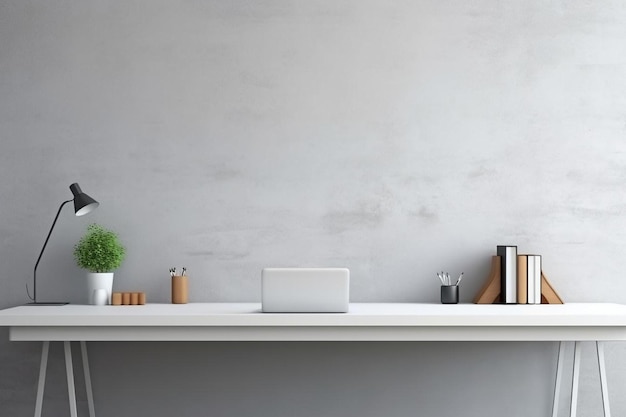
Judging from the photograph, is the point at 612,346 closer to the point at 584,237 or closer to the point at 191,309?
the point at 584,237

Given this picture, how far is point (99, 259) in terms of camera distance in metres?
3.34

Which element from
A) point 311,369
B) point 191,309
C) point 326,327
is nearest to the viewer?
point 326,327

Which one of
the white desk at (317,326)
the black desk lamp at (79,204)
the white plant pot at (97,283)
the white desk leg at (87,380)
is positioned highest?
the black desk lamp at (79,204)

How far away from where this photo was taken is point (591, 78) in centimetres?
358

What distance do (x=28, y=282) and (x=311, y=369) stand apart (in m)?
1.37

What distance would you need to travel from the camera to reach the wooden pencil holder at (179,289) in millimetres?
3375

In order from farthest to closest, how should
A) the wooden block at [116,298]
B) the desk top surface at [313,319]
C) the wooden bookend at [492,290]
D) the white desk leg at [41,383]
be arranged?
1. the wooden bookend at [492,290]
2. the wooden block at [116,298]
3. the white desk leg at [41,383]
4. the desk top surface at [313,319]

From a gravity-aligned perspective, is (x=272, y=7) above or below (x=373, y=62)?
above

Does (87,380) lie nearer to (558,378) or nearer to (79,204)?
(79,204)

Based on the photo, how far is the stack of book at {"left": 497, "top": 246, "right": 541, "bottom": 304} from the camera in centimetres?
332

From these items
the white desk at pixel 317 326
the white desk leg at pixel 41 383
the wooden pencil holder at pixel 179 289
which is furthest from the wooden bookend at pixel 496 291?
the white desk leg at pixel 41 383

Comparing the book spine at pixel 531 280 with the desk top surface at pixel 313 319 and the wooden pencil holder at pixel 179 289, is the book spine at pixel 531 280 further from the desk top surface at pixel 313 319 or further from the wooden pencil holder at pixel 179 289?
the wooden pencil holder at pixel 179 289

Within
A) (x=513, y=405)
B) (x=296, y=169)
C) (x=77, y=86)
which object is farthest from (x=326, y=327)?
(x=77, y=86)

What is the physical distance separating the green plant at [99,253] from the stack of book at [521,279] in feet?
5.60
